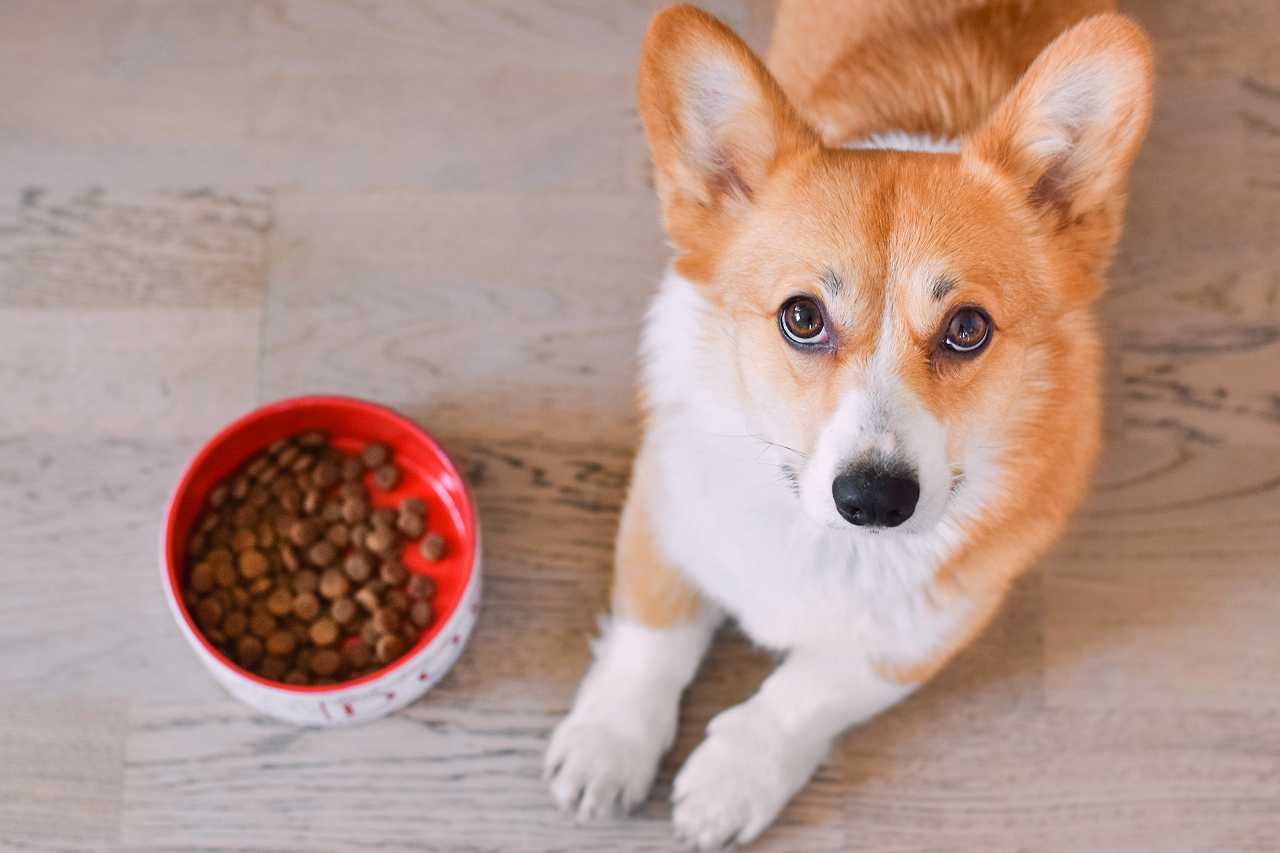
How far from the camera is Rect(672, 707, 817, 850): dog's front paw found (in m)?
1.92

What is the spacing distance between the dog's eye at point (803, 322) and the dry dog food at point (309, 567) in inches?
32.8

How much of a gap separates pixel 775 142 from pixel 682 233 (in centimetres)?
16

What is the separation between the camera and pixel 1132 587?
2.14m

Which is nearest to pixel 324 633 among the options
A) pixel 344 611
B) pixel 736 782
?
pixel 344 611

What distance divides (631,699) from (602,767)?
4.5 inches

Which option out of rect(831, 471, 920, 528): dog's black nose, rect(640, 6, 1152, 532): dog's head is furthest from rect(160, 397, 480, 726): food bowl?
rect(831, 471, 920, 528): dog's black nose

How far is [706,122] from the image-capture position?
1.52 m

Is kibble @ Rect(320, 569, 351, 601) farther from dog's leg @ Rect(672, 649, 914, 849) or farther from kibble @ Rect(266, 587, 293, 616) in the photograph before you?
dog's leg @ Rect(672, 649, 914, 849)

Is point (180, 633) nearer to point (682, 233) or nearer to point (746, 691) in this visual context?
point (746, 691)

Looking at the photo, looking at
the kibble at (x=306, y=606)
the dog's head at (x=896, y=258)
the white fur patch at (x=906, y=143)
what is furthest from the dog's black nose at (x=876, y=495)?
the kibble at (x=306, y=606)

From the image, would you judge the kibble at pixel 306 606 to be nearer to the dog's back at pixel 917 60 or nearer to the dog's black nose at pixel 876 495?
the dog's black nose at pixel 876 495

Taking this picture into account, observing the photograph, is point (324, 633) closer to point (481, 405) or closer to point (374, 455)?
point (374, 455)

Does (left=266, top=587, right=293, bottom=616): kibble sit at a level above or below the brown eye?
below

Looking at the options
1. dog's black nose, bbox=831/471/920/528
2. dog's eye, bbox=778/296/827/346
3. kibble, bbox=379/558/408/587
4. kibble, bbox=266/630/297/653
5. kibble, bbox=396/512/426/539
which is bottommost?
kibble, bbox=266/630/297/653
